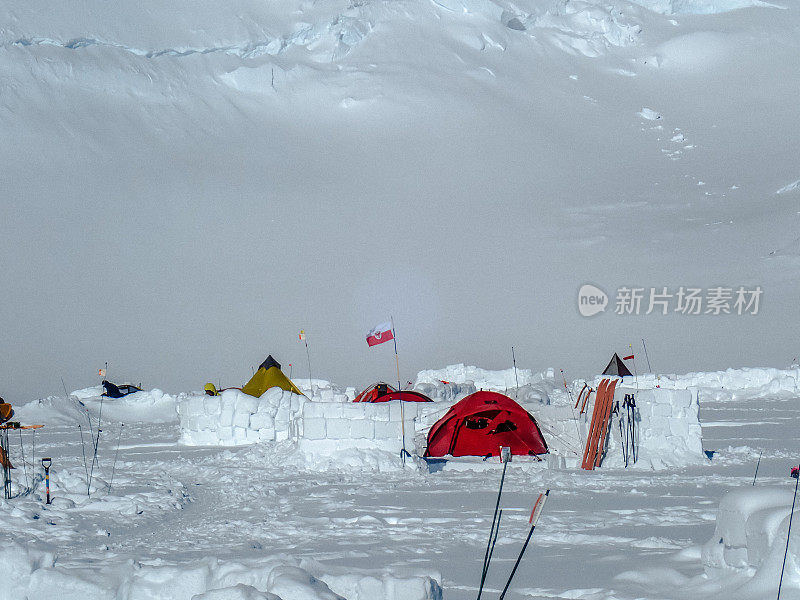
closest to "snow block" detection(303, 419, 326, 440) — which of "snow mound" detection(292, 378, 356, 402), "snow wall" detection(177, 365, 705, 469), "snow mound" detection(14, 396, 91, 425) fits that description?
"snow wall" detection(177, 365, 705, 469)

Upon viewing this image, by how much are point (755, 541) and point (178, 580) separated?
3423 millimetres

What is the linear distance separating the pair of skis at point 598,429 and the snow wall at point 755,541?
7768mm

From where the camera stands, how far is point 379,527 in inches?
322

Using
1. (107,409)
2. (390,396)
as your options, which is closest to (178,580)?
(390,396)

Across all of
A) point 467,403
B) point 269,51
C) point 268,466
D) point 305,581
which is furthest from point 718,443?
point 269,51

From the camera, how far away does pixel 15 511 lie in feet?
28.3

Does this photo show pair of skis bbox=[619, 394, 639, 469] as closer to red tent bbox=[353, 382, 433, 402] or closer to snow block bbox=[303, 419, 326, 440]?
snow block bbox=[303, 419, 326, 440]

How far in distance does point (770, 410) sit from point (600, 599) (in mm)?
24828

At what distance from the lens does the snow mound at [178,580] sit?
436 cm

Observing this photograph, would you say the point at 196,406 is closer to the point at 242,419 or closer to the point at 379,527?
the point at 242,419

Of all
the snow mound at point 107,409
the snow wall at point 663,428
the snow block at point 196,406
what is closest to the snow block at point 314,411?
the snow wall at point 663,428

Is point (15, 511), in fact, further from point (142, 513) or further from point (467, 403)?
point (467, 403)

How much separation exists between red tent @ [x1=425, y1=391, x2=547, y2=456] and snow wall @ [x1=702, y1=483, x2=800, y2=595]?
889 cm

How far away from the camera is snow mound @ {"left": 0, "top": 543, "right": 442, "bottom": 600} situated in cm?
436
